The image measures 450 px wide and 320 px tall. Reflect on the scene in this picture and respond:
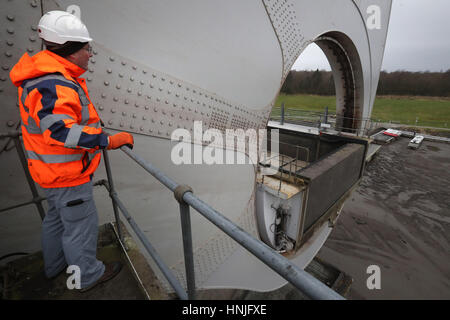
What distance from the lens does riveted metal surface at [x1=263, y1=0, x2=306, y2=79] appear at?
353 centimetres

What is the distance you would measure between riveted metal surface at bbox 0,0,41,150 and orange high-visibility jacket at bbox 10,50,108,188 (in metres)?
0.46

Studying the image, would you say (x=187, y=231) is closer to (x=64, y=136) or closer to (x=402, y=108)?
(x=64, y=136)

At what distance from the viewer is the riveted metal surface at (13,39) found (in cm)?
165

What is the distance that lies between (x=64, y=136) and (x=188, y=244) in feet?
3.29

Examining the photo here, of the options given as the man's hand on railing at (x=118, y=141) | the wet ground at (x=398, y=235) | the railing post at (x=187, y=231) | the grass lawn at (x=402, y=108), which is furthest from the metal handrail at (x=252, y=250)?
the grass lawn at (x=402, y=108)

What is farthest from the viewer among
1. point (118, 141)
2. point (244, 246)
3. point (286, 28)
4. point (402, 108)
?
point (402, 108)

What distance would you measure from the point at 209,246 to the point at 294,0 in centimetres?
464

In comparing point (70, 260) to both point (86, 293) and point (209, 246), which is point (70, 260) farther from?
point (209, 246)

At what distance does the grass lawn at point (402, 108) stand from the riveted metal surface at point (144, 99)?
19323 mm

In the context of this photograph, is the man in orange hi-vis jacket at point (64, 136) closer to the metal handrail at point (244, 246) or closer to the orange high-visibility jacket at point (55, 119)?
the orange high-visibility jacket at point (55, 119)

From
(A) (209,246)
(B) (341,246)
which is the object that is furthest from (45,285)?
(B) (341,246)

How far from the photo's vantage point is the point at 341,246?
912 cm

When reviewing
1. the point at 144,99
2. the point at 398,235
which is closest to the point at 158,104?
the point at 144,99

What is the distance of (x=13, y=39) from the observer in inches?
66.8
